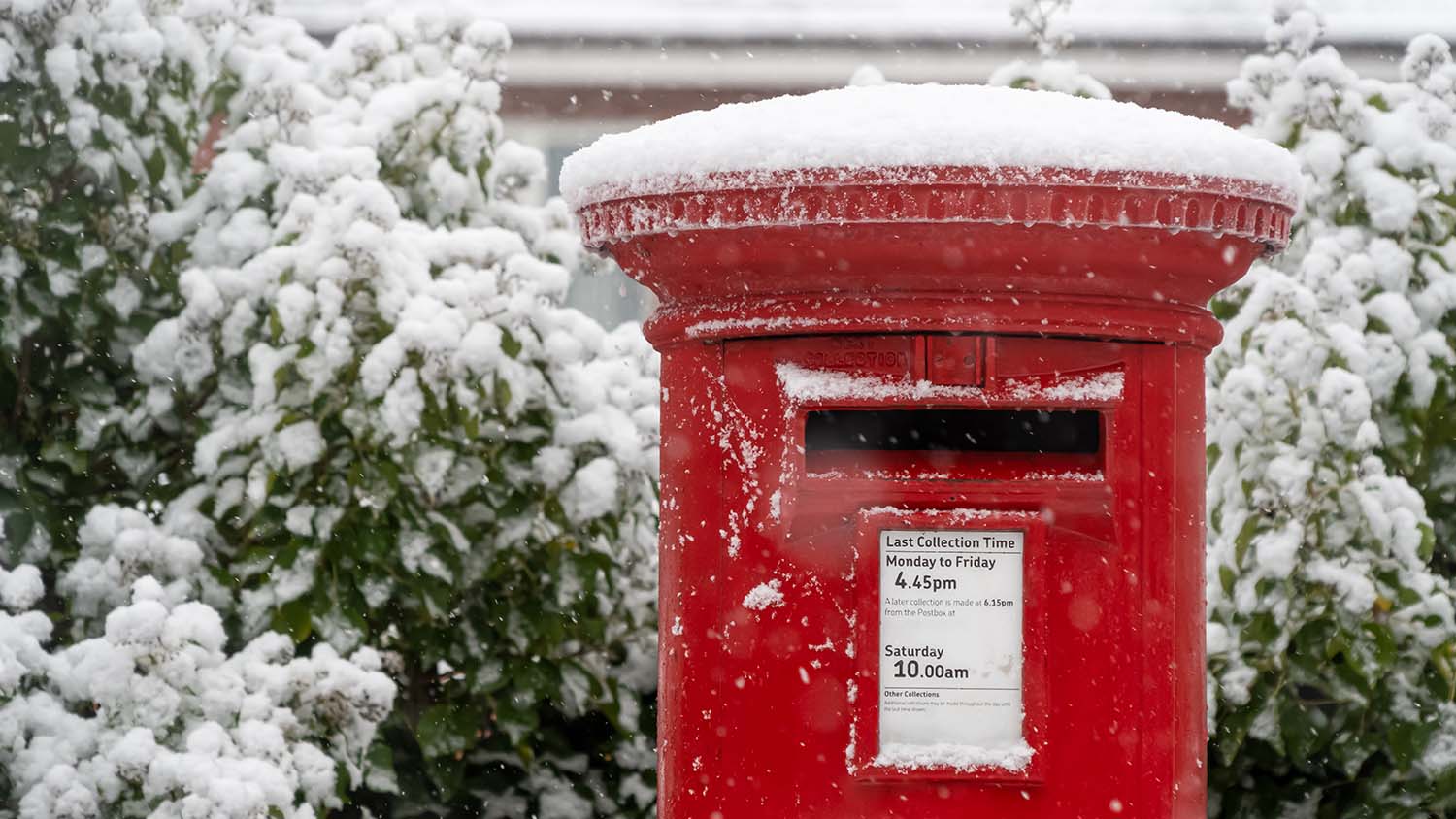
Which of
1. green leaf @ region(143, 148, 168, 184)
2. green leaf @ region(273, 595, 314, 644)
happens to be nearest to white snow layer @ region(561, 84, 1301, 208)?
green leaf @ region(273, 595, 314, 644)

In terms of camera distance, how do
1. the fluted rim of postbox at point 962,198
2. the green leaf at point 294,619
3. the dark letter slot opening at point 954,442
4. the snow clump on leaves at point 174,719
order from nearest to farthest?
the fluted rim of postbox at point 962,198
the dark letter slot opening at point 954,442
the snow clump on leaves at point 174,719
the green leaf at point 294,619

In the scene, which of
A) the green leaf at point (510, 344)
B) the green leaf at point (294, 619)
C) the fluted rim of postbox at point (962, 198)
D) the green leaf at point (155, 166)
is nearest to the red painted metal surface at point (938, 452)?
the fluted rim of postbox at point (962, 198)

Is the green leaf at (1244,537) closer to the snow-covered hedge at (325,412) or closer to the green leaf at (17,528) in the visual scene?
the snow-covered hedge at (325,412)

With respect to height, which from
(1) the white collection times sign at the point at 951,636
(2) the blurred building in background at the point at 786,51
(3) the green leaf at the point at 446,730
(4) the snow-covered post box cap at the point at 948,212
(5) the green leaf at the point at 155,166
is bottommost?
(3) the green leaf at the point at 446,730

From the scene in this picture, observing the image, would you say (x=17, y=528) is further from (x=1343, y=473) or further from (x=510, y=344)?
(x=1343, y=473)

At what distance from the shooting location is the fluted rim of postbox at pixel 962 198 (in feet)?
6.01

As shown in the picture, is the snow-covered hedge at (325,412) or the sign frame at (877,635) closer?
the sign frame at (877,635)

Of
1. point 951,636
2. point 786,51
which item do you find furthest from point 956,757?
point 786,51

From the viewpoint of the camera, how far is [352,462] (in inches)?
116

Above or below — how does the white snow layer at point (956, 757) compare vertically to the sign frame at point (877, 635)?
below

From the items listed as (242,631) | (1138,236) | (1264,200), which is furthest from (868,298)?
(242,631)

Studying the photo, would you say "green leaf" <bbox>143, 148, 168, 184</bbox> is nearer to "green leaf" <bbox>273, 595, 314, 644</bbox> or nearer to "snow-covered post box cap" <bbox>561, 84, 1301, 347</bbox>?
"green leaf" <bbox>273, 595, 314, 644</bbox>

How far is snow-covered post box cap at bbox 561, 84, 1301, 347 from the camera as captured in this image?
1.84m

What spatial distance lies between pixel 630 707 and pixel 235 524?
2.65 feet
